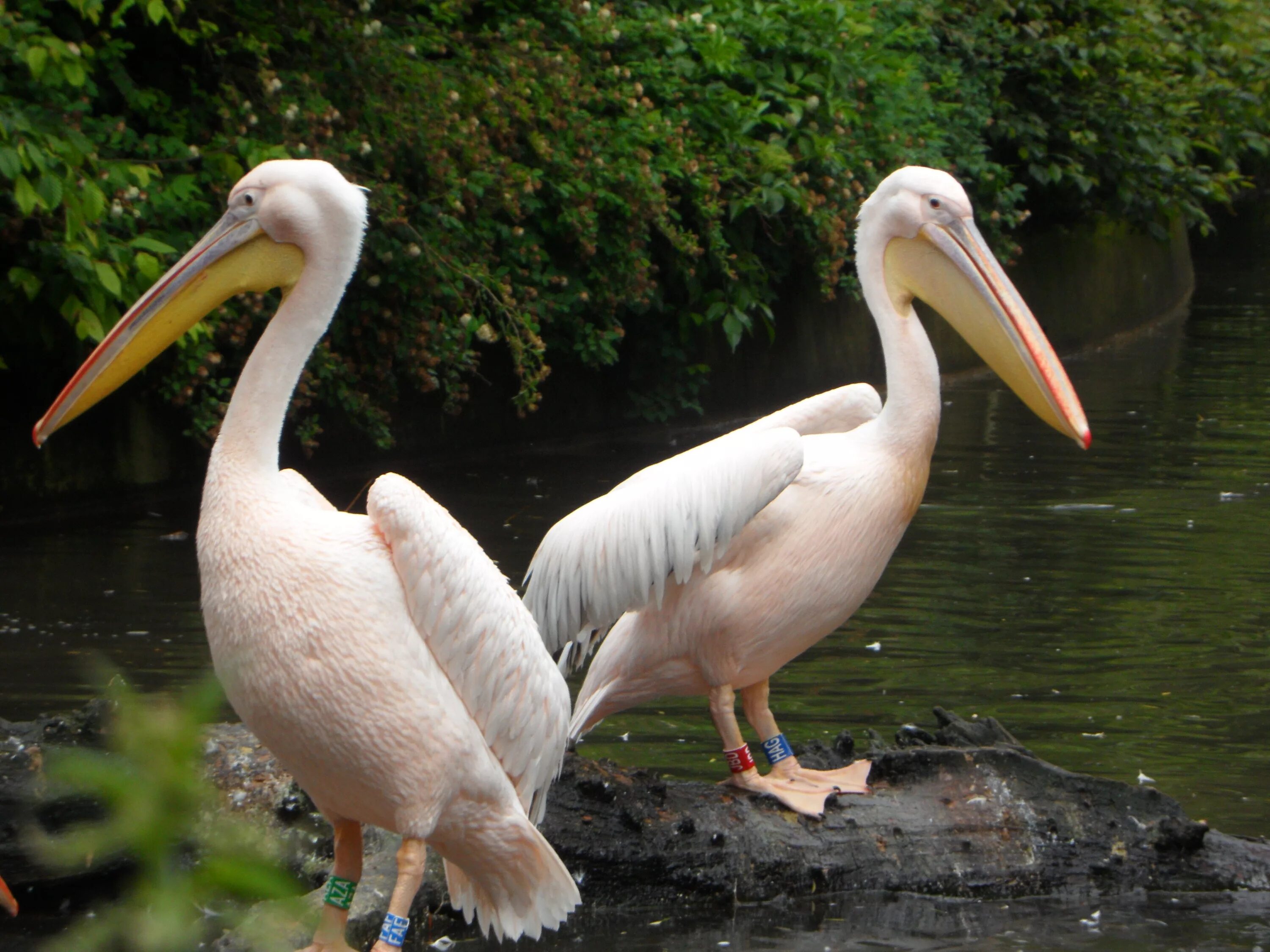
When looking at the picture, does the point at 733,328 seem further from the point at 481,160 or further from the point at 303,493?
the point at 303,493

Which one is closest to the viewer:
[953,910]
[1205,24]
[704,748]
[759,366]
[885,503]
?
[953,910]

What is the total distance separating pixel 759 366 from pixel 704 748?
5.55m

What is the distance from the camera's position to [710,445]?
11.8 ft

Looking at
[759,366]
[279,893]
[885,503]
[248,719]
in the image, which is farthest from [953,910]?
[759,366]

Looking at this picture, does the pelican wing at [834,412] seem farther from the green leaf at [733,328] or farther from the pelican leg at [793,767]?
the green leaf at [733,328]

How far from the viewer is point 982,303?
369cm

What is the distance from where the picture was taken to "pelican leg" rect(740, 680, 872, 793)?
341 centimetres

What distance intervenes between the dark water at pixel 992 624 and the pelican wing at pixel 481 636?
55cm

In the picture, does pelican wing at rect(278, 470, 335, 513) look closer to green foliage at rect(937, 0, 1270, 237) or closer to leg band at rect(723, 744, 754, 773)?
leg band at rect(723, 744, 754, 773)

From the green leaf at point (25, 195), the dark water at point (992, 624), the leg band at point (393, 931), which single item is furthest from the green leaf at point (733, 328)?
the leg band at point (393, 931)

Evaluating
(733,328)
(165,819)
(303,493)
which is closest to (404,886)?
(303,493)

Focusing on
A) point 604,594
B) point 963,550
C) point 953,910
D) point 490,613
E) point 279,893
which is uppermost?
point 279,893

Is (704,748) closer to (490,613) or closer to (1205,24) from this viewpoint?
(490,613)

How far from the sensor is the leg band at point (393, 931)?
2.66 metres
